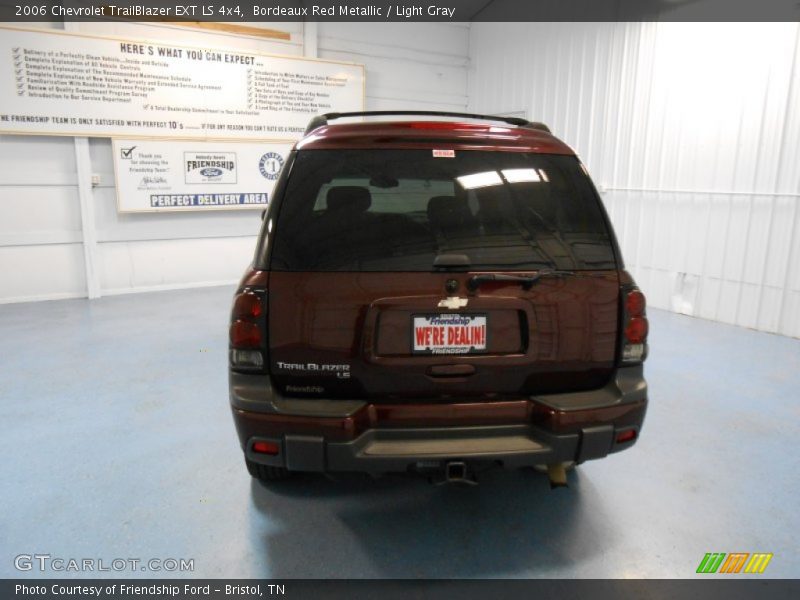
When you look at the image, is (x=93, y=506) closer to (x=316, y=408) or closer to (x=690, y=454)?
(x=316, y=408)

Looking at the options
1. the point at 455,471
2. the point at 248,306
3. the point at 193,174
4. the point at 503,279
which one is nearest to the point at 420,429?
the point at 455,471

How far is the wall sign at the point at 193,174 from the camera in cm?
613

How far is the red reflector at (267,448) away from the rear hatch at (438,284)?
0.58 ft

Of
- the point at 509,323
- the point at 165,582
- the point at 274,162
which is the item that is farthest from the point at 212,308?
the point at 509,323

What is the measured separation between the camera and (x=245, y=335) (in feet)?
5.65

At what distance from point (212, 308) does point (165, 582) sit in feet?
13.8

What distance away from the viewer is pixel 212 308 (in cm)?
570

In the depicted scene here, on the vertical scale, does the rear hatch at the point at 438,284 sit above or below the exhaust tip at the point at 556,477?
above

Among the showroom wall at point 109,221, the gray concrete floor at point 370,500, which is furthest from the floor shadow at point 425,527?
the showroom wall at point 109,221

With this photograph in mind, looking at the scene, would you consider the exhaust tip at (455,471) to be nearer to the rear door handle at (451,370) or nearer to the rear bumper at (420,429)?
the rear bumper at (420,429)

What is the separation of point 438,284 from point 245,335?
66 centimetres

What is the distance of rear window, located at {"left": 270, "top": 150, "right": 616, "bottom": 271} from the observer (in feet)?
5.68

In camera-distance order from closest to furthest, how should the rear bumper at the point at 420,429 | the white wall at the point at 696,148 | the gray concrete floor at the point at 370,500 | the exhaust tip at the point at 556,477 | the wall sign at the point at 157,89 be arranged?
the rear bumper at the point at 420,429 → the gray concrete floor at the point at 370,500 → the exhaust tip at the point at 556,477 → the white wall at the point at 696,148 → the wall sign at the point at 157,89

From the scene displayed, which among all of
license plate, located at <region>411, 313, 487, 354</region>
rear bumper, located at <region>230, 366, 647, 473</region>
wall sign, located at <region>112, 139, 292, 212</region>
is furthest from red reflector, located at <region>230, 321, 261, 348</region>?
wall sign, located at <region>112, 139, 292, 212</region>
